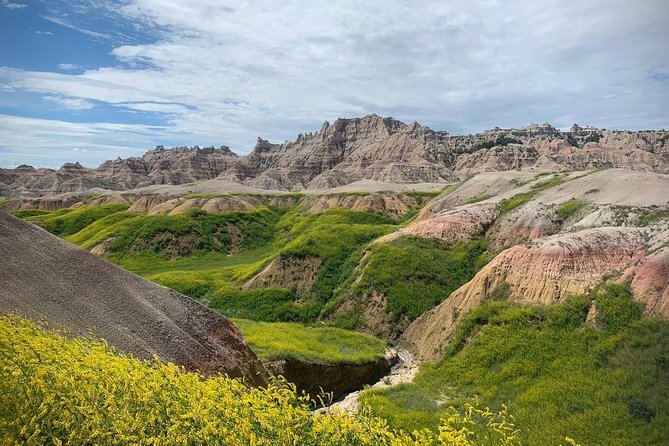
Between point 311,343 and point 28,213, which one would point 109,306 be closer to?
point 311,343

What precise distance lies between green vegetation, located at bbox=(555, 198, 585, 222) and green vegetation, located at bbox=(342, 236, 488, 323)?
5959 millimetres

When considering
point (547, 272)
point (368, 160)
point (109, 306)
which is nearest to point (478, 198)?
point (547, 272)

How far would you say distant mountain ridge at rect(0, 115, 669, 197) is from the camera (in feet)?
417

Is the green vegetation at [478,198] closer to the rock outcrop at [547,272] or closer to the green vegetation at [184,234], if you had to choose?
the rock outcrop at [547,272]

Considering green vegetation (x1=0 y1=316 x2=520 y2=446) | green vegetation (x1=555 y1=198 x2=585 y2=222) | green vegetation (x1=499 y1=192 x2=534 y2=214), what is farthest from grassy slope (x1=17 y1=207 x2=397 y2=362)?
green vegetation (x1=555 y1=198 x2=585 y2=222)

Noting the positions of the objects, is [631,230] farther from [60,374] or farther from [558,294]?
[60,374]

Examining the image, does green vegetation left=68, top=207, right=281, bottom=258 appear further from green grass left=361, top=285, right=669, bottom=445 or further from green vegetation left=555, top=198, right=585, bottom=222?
green grass left=361, top=285, right=669, bottom=445

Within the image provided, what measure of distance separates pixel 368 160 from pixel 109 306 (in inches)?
5369

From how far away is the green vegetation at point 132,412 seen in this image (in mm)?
6617

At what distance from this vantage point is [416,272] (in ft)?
115

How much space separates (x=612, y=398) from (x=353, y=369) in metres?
12.5

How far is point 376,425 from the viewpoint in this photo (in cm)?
788

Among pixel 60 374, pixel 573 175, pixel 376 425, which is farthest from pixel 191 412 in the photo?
pixel 573 175

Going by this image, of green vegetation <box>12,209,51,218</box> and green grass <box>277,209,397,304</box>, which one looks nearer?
green grass <box>277,209,397,304</box>
